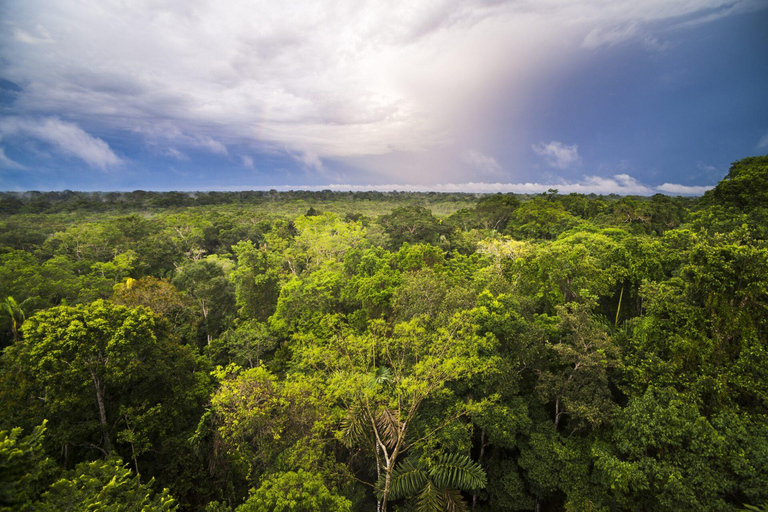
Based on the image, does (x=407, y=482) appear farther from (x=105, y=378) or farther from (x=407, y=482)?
(x=105, y=378)

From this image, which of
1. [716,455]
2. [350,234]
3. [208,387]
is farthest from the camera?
[350,234]

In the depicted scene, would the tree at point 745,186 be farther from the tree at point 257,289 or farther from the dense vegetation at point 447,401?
the tree at point 257,289

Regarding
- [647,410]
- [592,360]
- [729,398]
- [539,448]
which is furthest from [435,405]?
[729,398]

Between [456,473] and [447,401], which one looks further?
[447,401]

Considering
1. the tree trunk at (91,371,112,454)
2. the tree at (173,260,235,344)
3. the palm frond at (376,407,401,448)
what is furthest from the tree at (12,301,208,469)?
the tree at (173,260,235,344)

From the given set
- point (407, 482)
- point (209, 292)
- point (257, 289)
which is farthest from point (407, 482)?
point (209, 292)

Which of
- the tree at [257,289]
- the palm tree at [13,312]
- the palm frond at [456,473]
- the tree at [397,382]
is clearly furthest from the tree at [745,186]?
the palm tree at [13,312]

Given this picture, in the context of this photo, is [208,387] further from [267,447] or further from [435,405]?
[435,405]

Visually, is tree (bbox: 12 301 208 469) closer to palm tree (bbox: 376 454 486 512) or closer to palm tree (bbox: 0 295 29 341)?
palm tree (bbox: 0 295 29 341)
